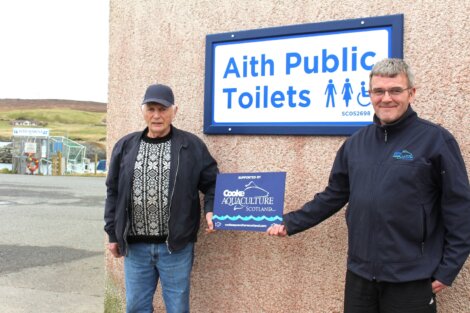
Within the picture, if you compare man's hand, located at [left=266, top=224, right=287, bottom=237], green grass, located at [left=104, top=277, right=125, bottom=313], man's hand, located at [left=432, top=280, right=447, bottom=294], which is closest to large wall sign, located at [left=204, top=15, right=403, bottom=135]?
man's hand, located at [left=266, top=224, right=287, bottom=237]

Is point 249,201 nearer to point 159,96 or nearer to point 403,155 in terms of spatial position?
point 159,96

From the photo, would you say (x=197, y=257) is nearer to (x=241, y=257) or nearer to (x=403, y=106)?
(x=241, y=257)

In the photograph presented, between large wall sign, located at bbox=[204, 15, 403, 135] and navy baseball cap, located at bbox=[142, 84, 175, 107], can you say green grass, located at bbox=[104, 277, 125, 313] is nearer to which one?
large wall sign, located at bbox=[204, 15, 403, 135]

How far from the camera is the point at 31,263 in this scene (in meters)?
6.79

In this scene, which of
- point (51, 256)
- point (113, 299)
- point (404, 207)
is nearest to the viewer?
point (404, 207)

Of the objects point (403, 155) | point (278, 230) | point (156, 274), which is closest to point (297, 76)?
point (278, 230)

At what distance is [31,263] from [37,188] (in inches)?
462

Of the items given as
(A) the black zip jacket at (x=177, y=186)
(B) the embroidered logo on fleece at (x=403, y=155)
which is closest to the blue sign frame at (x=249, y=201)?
(A) the black zip jacket at (x=177, y=186)

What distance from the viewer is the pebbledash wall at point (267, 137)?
2.93 meters

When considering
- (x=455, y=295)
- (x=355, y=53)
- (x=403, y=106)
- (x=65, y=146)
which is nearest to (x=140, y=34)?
(x=355, y=53)

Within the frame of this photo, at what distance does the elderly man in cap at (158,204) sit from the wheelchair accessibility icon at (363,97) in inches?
39.6

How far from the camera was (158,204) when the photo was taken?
3.13 meters

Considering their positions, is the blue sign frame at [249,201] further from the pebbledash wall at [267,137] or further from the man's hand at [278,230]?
the pebbledash wall at [267,137]

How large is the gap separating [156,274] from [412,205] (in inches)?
66.3
